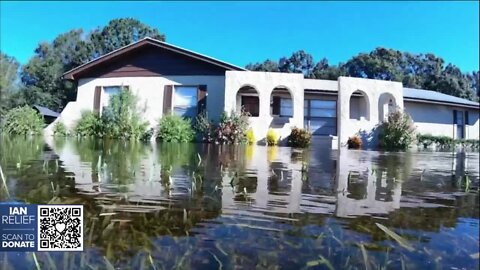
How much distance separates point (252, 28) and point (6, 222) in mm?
1738

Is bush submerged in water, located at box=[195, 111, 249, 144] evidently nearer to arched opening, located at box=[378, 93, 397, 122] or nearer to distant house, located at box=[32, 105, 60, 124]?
distant house, located at box=[32, 105, 60, 124]

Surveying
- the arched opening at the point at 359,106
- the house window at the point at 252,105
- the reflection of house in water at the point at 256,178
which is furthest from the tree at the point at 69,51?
the arched opening at the point at 359,106

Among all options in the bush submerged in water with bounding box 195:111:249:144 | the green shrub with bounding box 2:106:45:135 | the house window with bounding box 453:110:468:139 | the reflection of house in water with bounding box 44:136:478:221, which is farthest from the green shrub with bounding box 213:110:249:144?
the house window with bounding box 453:110:468:139

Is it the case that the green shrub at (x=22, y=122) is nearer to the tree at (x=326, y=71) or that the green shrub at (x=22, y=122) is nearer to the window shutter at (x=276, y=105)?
the window shutter at (x=276, y=105)

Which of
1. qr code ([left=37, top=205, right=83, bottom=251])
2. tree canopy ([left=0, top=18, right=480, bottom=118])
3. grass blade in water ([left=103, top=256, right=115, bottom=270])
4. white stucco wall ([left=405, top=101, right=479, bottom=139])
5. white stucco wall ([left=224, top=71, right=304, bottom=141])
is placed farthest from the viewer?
white stucco wall ([left=405, top=101, right=479, bottom=139])

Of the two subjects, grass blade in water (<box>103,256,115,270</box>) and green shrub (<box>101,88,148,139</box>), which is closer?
grass blade in water (<box>103,256,115,270</box>)

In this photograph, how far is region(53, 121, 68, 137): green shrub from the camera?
7.63ft

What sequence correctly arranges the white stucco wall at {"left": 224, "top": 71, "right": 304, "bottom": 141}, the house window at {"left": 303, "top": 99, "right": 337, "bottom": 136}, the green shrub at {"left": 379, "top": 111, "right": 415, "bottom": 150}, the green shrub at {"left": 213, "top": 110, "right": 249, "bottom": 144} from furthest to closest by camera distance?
the green shrub at {"left": 379, "top": 111, "right": 415, "bottom": 150}
the house window at {"left": 303, "top": 99, "right": 337, "bottom": 136}
the green shrub at {"left": 213, "top": 110, "right": 249, "bottom": 144}
the white stucco wall at {"left": 224, "top": 71, "right": 304, "bottom": 141}

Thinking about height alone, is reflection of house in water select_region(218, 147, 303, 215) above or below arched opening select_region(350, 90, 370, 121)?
below

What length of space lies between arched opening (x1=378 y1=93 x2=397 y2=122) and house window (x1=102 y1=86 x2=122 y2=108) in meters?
2.37

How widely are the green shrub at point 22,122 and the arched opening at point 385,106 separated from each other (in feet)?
9.32

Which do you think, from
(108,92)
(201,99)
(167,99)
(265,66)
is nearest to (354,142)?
(265,66)

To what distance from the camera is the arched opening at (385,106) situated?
11.6ft

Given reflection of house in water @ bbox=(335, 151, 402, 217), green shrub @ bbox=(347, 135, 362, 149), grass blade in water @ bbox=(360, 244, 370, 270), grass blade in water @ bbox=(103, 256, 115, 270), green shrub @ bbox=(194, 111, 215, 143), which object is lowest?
grass blade in water @ bbox=(360, 244, 370, 270)
